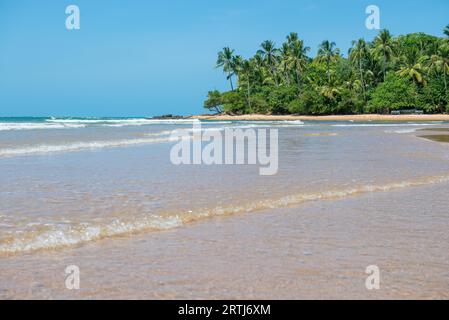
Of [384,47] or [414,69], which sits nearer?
[414,69]

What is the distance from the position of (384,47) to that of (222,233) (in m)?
77.8

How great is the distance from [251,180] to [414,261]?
193 inches

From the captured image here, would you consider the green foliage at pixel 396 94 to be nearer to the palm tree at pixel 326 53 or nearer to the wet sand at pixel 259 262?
the palm tree at pixel 326 53

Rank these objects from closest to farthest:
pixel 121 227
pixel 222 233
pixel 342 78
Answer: pixel 222 233, pixel 121 227, pixel 342 78

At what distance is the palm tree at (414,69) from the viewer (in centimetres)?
7312

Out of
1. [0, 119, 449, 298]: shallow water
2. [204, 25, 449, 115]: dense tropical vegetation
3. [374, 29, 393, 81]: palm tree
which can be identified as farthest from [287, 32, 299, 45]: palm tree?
[0, 119, 449, 298]: shallow water

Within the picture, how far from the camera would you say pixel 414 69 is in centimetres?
7325

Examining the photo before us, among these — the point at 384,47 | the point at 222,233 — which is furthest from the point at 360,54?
the point at 222,233

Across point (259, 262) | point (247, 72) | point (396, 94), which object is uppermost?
point (247, 72)

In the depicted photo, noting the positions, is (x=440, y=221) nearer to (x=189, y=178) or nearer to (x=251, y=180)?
(x=251, y=180)

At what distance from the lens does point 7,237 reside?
4520 millimetres

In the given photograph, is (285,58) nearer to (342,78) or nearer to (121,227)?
(342,78)
